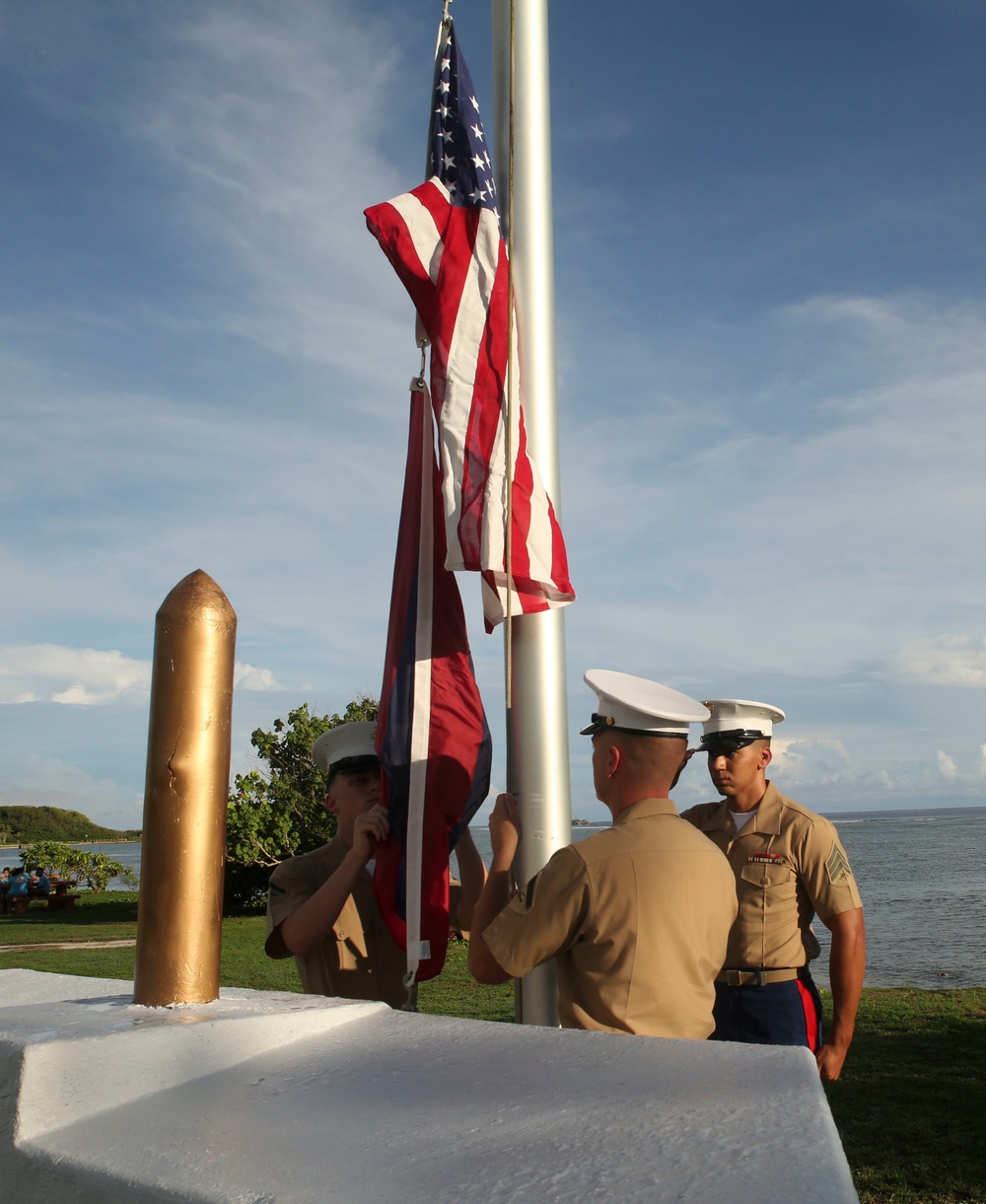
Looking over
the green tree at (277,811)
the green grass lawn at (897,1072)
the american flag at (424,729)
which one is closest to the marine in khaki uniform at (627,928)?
the american flag at (424,729)

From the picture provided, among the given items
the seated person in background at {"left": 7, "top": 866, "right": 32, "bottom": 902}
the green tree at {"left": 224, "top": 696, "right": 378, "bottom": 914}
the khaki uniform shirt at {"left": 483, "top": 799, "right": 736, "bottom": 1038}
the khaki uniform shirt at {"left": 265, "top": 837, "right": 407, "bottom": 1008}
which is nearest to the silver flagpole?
the khaki uniform shirt at {"left": 483, "top": 799, "right": 736, "bottom": 1038}

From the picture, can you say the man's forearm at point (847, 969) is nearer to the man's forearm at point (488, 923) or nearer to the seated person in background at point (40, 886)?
the man's forearm at point (488, 923)

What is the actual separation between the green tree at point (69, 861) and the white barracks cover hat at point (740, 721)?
23236mm

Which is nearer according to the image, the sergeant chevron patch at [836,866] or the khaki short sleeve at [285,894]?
the khaki short sleeve at [285,894]

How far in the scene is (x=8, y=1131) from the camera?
1.21 meters

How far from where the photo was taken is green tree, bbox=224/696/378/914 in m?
18.9

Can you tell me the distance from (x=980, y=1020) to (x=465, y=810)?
8092 millimetres

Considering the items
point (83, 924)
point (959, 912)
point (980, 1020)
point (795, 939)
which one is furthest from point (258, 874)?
point (959, 912)

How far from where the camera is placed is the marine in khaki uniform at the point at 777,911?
412 centimetres

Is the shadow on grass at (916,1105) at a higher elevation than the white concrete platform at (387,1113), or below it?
below

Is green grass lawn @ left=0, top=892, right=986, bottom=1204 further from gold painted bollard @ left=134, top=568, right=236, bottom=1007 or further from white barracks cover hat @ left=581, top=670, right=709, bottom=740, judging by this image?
gold painted bollard @ left=134, top=568, right=236, bottom=1007

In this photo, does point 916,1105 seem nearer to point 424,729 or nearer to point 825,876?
point 825,876

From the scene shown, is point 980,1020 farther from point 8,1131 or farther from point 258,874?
point 258,874

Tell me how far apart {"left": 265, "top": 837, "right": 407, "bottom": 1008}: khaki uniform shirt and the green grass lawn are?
332 mm
